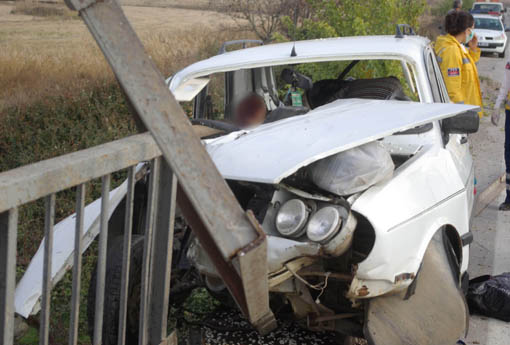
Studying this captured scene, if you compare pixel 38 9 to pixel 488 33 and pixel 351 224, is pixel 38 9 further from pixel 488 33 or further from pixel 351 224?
pixel 488 33

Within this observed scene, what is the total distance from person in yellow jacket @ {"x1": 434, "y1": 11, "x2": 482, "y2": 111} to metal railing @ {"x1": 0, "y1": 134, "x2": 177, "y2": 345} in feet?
13.4

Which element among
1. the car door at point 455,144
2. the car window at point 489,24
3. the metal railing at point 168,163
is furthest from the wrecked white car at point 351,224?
the car window at point 489,24

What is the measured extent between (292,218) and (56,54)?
7152 mm

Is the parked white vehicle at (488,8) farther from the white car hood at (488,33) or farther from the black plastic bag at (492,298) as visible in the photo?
the black plastic bag at (492,298)

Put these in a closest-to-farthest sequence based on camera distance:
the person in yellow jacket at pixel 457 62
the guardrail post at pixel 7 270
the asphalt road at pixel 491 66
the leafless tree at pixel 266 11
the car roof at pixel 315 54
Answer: the guardrail post at pixel 7 270
the car roof at pixel 315 54
the person in yellow jacket at pixel 457 62
the leafless tree at pixel 266 11
the asphalt road at pixel 491 66

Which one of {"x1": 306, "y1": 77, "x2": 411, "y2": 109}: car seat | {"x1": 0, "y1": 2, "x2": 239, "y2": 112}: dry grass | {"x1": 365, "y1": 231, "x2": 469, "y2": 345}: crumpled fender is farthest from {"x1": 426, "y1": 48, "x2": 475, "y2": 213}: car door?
{"x1": 0, "y1": 2, "x2": 239, "y2": 112}: dry grass

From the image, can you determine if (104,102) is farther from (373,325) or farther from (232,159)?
(373,325)

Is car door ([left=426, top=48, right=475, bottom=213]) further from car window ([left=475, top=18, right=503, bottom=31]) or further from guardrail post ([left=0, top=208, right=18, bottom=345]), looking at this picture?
car window ([left=475, top=18, right=503, bottom=31])

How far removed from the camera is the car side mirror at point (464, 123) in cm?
385

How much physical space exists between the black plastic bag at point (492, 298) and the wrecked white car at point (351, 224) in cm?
37

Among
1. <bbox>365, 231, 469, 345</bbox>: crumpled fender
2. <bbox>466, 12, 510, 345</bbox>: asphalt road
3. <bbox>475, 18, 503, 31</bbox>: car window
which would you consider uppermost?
<bbox>365, 231, 469, 345</bbox>: crumpled fender

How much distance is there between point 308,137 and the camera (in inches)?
130

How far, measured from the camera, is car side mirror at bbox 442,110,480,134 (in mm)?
3846

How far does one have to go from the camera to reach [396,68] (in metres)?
8.09
